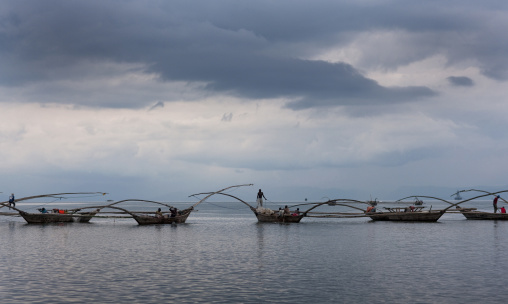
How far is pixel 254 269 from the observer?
22062 millimetres

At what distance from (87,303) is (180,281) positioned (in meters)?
4.25

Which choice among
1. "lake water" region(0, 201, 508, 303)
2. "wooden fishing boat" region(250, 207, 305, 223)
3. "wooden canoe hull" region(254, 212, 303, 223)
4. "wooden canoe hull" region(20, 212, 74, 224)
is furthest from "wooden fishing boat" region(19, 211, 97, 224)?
"wooden canoe hull" region(254, 212, 303, 223)

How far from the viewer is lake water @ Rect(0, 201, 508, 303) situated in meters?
16.6

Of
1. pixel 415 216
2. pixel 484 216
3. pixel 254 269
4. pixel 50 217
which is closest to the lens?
pixel 254 269

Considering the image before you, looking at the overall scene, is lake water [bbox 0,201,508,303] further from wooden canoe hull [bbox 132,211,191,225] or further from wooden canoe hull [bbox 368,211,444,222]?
wooden canoe hull [bbox 368,211,444,222]

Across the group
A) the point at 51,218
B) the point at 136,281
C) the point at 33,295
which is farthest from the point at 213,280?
the point at 51,218

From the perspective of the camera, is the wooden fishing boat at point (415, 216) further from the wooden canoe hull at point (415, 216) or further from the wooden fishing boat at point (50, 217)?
the wooden fishing boat at point (50, 217)

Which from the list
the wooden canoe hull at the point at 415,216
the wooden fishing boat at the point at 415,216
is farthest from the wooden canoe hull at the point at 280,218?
the wooden canoe hull at the point at 415,216

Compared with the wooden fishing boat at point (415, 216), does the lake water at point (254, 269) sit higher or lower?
lower

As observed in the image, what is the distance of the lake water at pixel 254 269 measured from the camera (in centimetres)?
1662

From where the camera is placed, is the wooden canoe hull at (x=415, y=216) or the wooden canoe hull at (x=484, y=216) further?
the wooden canoe hull at (x=484, y=216)

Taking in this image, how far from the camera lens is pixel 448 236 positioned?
37719mm

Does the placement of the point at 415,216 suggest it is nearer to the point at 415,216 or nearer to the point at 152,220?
the point at 415,216

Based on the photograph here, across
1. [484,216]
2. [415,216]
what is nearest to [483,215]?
[484,216]
